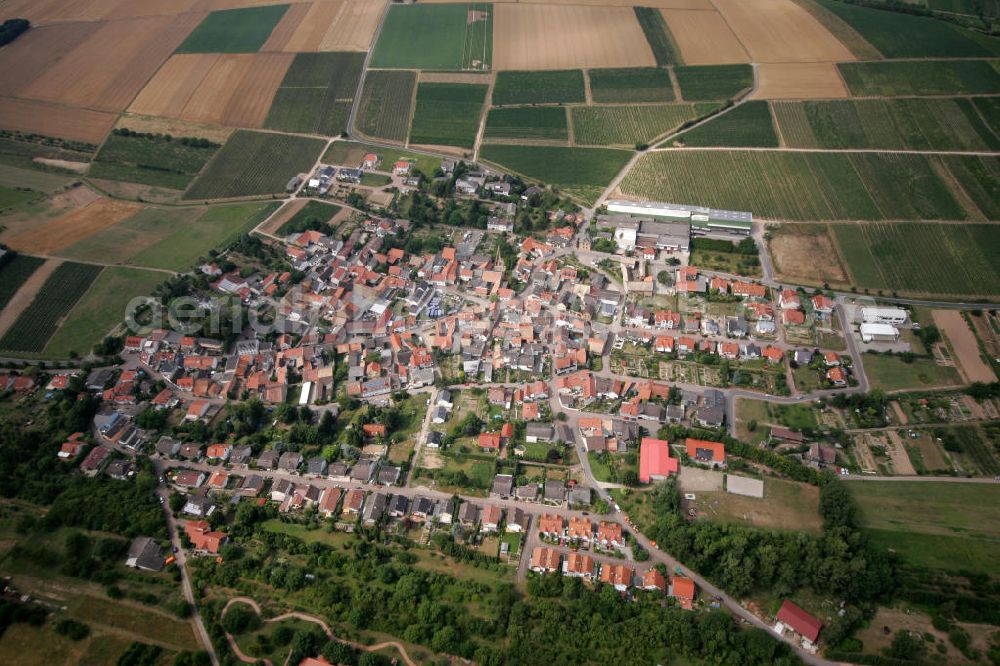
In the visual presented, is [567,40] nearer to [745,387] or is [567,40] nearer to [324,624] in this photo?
[745,387]

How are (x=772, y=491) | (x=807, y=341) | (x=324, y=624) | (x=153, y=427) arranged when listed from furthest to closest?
(x=807, y=341), (x=153, y=427), (x=772, y=491), (x=324, y=624)

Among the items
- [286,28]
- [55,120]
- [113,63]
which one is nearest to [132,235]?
[55,120]

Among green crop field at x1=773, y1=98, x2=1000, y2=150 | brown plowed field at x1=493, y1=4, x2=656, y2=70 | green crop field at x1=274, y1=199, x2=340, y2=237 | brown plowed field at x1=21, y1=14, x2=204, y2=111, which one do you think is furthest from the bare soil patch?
brown plowed field at x1=21, y1=14, x2=204, y2=111

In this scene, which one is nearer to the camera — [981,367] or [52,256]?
[981,367]

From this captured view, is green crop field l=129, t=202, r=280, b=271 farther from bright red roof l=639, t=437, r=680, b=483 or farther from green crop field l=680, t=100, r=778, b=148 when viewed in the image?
green crop field l=680, t=100, r=778, b=148

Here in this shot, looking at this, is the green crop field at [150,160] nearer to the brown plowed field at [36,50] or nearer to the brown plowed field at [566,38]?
the brown plowed field at [36,50]

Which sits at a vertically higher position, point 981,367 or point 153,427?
point 981,367

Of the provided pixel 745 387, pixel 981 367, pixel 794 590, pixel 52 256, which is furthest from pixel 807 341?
pixel 52 256
